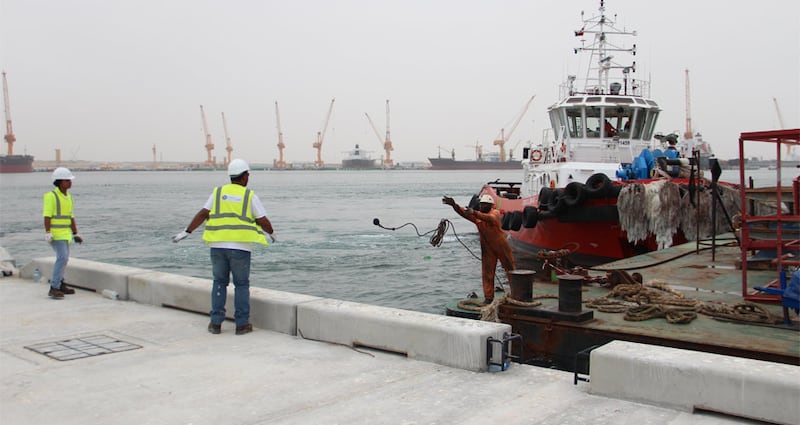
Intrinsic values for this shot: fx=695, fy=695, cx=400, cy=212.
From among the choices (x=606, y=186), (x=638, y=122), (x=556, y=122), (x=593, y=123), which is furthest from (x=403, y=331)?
(x=556, y=122)

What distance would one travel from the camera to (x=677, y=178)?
15.2 meters

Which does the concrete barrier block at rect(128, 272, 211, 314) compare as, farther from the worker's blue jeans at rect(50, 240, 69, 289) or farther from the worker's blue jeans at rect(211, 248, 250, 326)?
the worker's blue jeans at rect(50, 240, 69, 289)

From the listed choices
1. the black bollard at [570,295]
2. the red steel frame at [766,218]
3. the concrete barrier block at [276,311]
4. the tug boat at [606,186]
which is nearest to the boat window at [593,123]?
the tug boat at [606,186]

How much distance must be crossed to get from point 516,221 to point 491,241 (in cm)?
1030

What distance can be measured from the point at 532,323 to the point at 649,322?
116 centimetres

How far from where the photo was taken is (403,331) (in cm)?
529

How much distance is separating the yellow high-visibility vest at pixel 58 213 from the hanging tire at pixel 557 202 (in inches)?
399

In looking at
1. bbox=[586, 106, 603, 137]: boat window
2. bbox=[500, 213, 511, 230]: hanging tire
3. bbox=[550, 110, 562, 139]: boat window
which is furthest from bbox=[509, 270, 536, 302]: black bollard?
bbox=[550, 110, 562, 139]: boat window

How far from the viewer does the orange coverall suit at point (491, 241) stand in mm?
7344

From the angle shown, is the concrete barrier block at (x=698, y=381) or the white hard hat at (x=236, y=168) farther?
the white hard hat at (x=236, y=168)

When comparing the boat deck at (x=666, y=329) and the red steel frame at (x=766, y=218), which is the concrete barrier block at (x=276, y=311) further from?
the red steel frame at (x=766, y=218)

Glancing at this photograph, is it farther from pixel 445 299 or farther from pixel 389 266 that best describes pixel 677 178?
pixel 389 266

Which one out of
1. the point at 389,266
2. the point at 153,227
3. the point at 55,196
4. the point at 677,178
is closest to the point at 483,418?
the point at 55,196

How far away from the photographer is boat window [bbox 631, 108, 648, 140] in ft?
61.6
